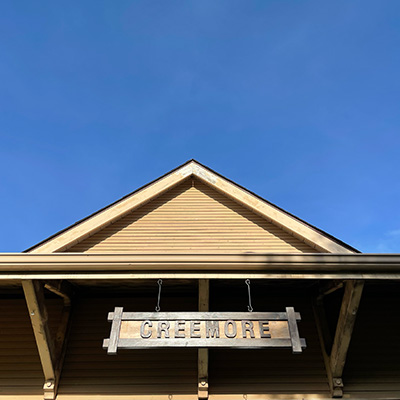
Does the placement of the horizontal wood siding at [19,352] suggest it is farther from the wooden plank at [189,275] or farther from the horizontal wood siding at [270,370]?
→ the horizontal wood siding at [270,370]

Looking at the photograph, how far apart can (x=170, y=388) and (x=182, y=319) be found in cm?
163

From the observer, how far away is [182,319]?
3.50 metres

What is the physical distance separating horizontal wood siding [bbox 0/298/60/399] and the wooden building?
0.02 metres

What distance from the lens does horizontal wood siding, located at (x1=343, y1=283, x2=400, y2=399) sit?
445 cm

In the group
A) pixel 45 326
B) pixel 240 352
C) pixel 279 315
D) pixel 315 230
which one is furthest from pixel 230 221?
Answer: pixel 45 326

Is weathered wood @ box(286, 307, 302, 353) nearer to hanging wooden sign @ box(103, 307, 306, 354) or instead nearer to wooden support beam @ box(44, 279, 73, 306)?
hanging wooden sign @ box(103, 307, 306, 354)

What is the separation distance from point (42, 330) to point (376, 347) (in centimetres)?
502

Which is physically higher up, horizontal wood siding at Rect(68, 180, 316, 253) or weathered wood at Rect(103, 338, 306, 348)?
horizontal wood siding at Rect(68, 180, 316, 253)

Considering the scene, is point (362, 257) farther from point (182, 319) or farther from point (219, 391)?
point (219, 391)

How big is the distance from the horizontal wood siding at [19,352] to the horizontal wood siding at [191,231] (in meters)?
1.33

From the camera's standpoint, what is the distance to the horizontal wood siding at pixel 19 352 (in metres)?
4.46

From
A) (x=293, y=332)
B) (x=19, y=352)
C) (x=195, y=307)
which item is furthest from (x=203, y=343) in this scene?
(x=19, y=352)

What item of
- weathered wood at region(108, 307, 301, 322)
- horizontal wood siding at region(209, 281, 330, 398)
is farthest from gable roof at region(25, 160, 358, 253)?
weathered wood at region(108, 307, 301, 322)

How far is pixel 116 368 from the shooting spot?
459 cm
